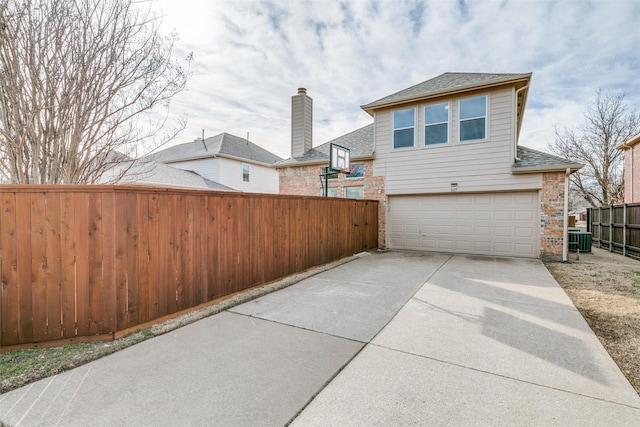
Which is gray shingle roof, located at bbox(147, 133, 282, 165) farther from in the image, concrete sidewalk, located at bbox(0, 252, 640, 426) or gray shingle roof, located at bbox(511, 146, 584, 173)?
concrete sidewalk, located at bbox(0, 252, 640, 426)

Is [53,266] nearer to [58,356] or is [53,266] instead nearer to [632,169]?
[58,356]

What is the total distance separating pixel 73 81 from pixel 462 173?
9.32 metres

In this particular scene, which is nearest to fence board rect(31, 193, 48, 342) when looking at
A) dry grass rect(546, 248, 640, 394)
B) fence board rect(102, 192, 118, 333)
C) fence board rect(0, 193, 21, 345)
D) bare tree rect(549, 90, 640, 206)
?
fence board rect(0, 193, 21, 345)

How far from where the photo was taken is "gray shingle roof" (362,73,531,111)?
850 centimetres

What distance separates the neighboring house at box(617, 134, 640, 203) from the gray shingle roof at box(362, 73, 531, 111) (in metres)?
9.08

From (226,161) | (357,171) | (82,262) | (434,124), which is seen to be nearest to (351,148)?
(357,171)

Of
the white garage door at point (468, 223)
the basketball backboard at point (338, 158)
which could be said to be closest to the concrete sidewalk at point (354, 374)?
the white garage door at point (468, 223)

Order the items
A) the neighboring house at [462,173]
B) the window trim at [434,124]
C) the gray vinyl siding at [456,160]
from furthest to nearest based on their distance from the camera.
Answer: the window trim at [434,124], the gray vinyl siding at [456,160], the neighboring house at [462,173]

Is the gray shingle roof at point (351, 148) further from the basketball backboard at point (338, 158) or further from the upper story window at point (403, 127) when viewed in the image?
the upper story window at point (403, 127)

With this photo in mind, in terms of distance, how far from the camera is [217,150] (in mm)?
16969

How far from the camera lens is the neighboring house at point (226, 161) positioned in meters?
17.1

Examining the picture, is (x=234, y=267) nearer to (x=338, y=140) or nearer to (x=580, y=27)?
(x=338, y=140)

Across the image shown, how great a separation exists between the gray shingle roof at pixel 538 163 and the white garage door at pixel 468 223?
0.78m

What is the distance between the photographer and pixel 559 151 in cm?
1886
